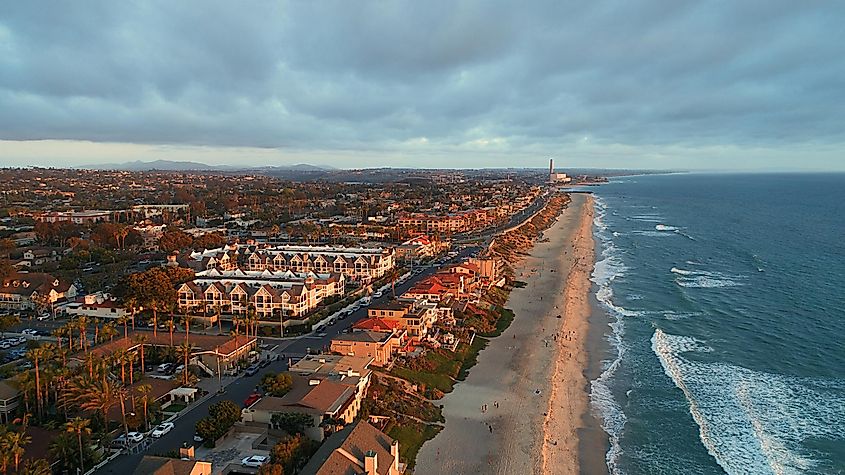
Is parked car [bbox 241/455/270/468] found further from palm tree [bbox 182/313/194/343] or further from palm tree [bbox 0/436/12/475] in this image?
palm tree [bbox 182/313/194/343]

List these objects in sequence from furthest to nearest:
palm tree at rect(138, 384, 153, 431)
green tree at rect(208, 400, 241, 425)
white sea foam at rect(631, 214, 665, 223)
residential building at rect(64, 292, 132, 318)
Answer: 1. white sea foam at rect(631, 214, 665, 223)
2. residential building at rect(64, 292, 132, 318)
3. palm tree at rect(138, 384, 153, 431)
4. green tree at rect(208, 400, 241, 425)

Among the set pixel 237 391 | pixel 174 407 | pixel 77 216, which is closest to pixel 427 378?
pixel 237 391

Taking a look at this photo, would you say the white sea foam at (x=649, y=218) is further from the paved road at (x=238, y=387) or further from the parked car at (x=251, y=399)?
the parked car at (x=251, y=399)

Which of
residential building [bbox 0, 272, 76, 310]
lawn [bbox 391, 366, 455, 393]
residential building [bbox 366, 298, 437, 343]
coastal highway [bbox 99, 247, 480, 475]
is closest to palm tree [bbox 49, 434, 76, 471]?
coastal highway [bbox 99, 247, 480, 475]

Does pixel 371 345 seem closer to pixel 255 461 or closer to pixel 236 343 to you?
pixel 236 343

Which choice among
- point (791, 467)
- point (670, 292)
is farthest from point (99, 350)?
point (670, 292)

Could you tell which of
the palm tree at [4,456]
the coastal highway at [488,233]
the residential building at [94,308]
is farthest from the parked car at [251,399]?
the coastal highway at [488,233]
